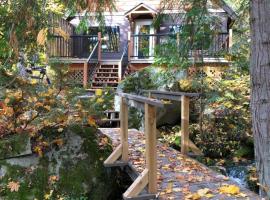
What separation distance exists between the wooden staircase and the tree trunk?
468 inches

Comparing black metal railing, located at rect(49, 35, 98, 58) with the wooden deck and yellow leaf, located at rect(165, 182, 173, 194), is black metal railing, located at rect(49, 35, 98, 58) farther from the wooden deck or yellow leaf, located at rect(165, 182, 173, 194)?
yellow leaf, located at rect(165, 182, 173, 194)

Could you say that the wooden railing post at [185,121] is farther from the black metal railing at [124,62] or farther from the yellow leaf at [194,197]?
the black metal railing at [124,62]

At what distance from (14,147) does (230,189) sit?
3.61 meters

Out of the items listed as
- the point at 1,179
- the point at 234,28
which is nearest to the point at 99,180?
the point at 1,179

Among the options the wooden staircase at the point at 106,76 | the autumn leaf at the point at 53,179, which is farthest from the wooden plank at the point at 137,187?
the wooden staircase at the point at 106,76

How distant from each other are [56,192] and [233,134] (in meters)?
6.14

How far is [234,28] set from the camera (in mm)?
16469

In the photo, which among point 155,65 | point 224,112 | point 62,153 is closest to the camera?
point 62,153

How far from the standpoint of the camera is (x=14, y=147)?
636 centimetres

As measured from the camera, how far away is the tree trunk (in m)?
4.83

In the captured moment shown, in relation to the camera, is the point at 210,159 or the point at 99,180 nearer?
the point at 99,180

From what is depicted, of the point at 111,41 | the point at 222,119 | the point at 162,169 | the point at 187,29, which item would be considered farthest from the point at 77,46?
the point at 162,169

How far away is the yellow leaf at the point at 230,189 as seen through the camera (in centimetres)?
474

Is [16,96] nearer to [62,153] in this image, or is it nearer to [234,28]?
[62,153]
